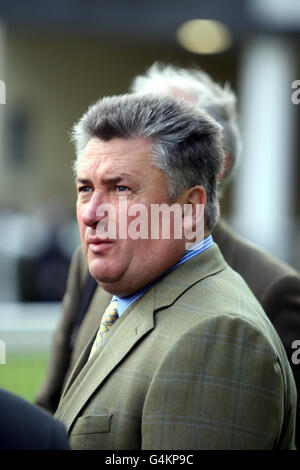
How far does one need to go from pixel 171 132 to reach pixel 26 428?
91 centimetres

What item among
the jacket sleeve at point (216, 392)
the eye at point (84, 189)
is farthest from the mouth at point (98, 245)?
the jacket sleeve at point (216, 392)

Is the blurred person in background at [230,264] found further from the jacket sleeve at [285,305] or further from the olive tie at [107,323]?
the olive tie at [107,323]

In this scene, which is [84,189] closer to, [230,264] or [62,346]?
[230,264]

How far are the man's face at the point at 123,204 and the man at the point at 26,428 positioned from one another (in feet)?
1.92

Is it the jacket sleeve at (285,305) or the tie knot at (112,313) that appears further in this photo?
the jacket sleeve at (285,305)

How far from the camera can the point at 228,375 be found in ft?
6.01

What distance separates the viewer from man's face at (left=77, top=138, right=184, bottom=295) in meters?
2.04

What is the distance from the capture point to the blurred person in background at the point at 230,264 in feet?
9.07

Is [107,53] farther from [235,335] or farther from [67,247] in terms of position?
[235,335]

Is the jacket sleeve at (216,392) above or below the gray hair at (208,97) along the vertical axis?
below

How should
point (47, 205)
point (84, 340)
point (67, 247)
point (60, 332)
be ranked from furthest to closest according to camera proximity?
point (47, 205), point (67, 247), point (60, 332), point (84, 340)

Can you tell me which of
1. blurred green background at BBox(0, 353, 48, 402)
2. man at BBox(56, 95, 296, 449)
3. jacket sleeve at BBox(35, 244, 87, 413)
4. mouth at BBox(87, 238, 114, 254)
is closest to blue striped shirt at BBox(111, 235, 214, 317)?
man at BBox(56, 95, 296, 449)
